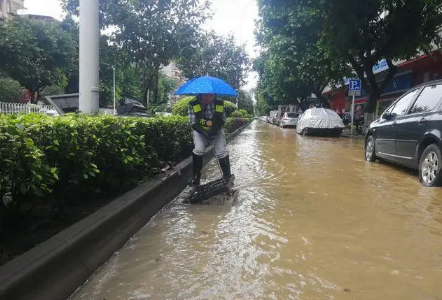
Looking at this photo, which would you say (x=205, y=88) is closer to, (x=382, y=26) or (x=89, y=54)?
(x=89, y=54)

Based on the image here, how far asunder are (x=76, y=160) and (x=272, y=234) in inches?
78.7

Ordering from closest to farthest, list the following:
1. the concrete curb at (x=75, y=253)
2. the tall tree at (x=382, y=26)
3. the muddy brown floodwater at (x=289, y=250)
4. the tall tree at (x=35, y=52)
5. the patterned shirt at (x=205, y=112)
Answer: the concrete curb at (x=75, y=253) → the muddy brown floodwater at (x=289, y=250) → the patterned shirt at (x=205, y=112) → the tall tree at (x=382, y=26) → the tall tree at (x=35, y=52)

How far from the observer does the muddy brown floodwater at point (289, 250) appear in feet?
8.80

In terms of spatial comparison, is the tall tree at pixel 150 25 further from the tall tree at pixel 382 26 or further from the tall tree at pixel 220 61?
the tall tree at pixel 220 61

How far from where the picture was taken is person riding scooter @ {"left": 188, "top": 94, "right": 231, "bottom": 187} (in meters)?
5.34

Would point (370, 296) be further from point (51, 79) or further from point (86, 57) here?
point (51, 79)

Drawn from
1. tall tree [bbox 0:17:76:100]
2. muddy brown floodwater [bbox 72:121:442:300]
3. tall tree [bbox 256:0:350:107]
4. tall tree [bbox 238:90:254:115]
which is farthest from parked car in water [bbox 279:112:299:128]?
muddy brown floodwater [bbox 72:121:442:300]

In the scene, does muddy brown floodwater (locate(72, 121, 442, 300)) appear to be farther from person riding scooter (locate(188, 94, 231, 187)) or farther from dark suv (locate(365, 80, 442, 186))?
person riding scooter (locate(188, 94, 231, 187))

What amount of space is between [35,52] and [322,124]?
59.8 feet

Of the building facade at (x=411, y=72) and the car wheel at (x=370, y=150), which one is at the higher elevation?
the building facade at (x=411, y=72)

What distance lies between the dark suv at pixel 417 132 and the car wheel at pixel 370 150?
603mm

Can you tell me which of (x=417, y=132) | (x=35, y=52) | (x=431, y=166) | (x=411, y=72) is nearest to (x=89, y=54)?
(x=417, y=132)

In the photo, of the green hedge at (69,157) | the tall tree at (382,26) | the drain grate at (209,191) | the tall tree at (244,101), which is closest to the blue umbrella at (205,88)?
the green hedge at (69,157)

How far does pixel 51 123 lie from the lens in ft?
10.2
